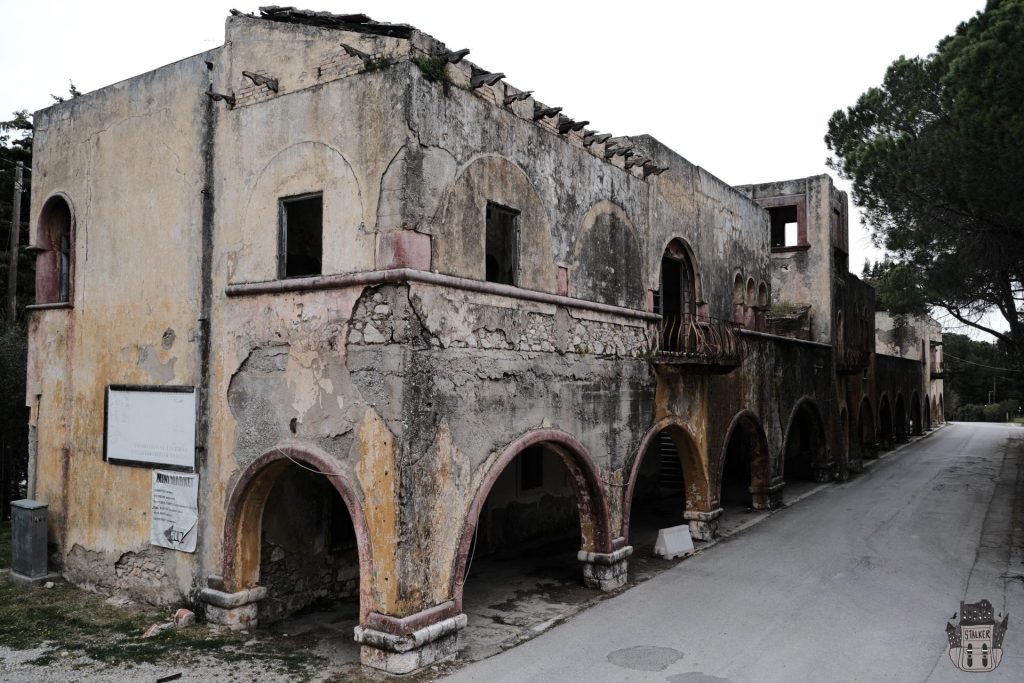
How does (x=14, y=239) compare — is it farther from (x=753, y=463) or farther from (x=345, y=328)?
(x=753, y=463)

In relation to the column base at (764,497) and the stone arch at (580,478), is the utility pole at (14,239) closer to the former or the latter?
the stone arch at (580,478)

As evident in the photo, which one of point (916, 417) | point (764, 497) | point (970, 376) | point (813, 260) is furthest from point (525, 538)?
point (970, 376)

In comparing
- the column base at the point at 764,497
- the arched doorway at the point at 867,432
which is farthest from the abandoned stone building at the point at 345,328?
the arched doorway at the point at 867,432

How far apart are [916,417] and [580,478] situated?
3618cm

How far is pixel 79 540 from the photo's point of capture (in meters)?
12.2

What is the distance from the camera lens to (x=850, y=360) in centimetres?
2583

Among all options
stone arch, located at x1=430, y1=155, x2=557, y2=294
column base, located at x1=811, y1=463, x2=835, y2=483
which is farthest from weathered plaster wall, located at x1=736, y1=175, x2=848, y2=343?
stone arch, located at x1=430, y1=155, x2=557, y2=294

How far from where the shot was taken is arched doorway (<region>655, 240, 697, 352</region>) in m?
15.4

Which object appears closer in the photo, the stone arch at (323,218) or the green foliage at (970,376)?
the stone arch at (323,218)

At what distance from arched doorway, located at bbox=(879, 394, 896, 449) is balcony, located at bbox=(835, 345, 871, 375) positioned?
719cm

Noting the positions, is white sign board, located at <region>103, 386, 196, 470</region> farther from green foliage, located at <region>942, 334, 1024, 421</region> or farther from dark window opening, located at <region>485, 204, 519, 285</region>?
green foliage, located at <region>942, 334, 1024, 421</region>

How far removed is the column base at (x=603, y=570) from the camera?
12.4m

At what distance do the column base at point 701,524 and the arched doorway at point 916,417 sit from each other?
98.6 ft

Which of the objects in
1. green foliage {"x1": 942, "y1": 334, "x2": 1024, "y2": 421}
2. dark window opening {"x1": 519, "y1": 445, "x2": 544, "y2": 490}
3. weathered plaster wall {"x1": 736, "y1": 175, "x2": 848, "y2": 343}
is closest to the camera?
dark window opening {"x1": 519, "y1": 445, "x2": 544, "y2": 490}
